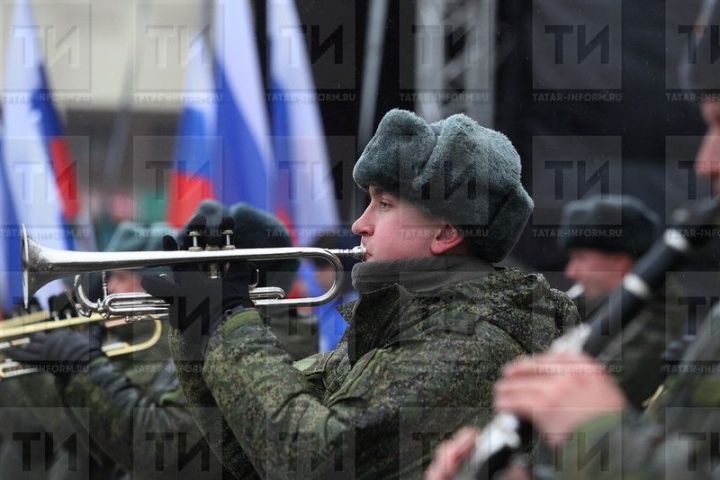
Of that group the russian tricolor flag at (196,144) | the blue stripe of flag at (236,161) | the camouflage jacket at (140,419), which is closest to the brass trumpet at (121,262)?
the camouflage jacket at (140,419)

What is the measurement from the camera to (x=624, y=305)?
1822 mm

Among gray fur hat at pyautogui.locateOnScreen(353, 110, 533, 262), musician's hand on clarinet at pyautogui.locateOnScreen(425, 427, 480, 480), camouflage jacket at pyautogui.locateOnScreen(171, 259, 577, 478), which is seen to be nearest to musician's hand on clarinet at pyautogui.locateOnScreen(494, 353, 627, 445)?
musician's hand on clarinet at pyautogui.locateOnScreen(425, 427, 480, 480)

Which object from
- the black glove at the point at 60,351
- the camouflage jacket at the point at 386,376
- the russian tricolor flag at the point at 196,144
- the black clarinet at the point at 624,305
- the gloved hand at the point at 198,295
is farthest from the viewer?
the russian tricolor flag at the point at 196,144

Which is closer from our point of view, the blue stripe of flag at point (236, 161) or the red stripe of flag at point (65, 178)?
the blue stripe of flag at point (236, 161)

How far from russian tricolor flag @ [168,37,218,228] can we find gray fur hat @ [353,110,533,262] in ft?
12.6

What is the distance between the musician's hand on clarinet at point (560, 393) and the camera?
5.98ft

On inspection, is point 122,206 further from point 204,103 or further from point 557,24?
point 557,24

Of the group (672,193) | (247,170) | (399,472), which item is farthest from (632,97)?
(399,472)

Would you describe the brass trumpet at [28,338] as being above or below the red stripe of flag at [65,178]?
below

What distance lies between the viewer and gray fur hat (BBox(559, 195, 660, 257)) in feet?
15.3

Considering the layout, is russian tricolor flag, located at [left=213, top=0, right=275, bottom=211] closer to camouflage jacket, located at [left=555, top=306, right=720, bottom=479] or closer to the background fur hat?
the background fur hat

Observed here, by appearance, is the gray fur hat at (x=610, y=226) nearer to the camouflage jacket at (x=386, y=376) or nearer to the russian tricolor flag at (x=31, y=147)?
the camouflage jacket at (x=386, y=376)

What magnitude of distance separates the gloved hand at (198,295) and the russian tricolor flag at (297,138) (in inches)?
124

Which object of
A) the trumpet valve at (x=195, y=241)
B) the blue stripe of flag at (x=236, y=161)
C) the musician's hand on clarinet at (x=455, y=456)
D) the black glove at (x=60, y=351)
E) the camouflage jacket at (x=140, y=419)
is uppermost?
the blue stripe of flag at (x=236, y=161)
